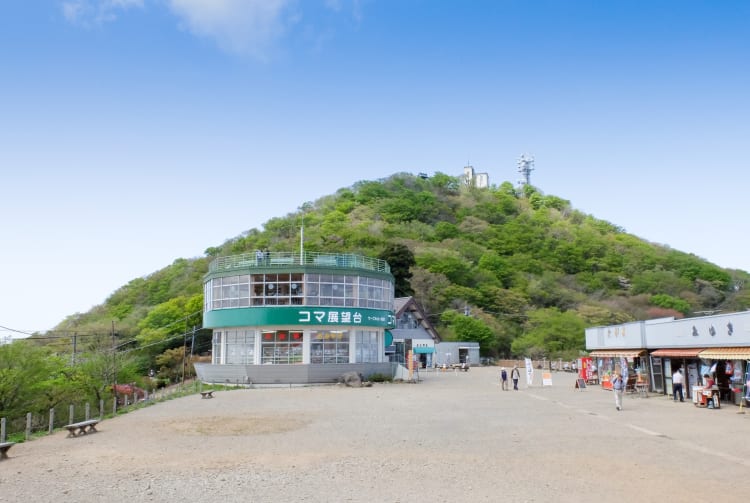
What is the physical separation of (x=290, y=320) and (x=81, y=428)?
1748 cm

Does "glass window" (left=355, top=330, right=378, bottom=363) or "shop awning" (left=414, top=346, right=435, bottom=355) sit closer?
"glass window" (left=355, top=330, right=378, bottom=363)

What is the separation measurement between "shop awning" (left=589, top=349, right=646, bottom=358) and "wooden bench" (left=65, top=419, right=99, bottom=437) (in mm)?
23467

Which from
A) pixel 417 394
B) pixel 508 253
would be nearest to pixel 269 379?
pixel 417 394

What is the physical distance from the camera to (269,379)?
33.0 m

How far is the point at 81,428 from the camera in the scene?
16578 millimetres

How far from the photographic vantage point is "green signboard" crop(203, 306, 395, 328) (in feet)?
110

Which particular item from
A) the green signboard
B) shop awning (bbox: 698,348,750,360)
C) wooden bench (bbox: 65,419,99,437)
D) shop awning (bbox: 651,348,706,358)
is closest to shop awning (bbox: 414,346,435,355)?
the green signboard

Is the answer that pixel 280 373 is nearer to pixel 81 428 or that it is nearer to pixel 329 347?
pixel 329 347

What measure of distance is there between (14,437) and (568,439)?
52.4ft

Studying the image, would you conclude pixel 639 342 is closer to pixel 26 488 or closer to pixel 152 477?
pixel 152 477

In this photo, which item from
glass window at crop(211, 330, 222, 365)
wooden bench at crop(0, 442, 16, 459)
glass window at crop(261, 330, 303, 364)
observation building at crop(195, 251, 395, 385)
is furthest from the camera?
glass window at crop(211, 330, 222, 365)

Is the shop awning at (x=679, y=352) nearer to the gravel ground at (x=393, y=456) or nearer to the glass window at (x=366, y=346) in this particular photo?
the gravel ground at (x=393, y=456)

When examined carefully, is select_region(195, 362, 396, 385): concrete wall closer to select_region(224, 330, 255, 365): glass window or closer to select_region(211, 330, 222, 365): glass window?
select_region(224, 330, 255, 365): glass window

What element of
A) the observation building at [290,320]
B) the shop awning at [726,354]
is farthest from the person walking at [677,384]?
the observation building at [290,320]
